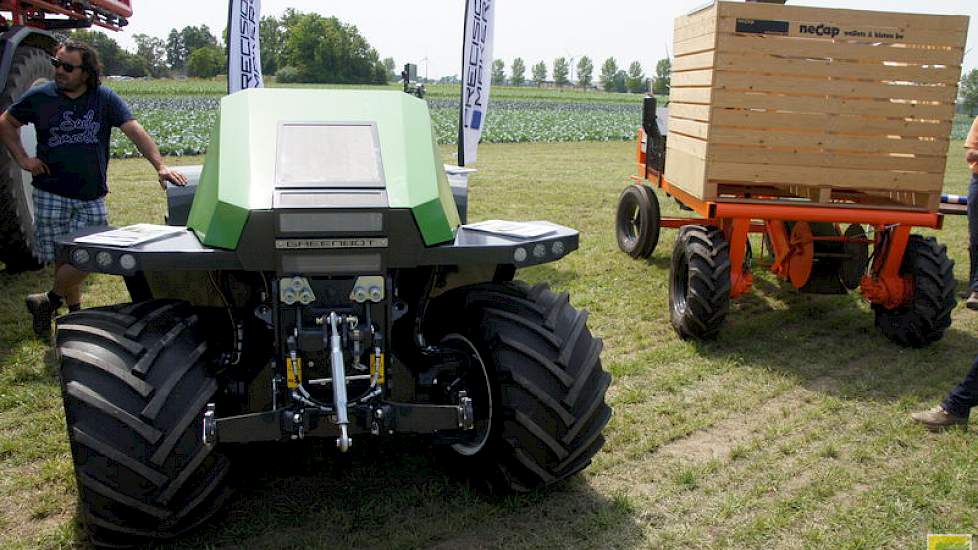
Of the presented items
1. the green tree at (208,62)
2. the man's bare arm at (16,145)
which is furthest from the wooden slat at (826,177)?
the green tree at (208,62)

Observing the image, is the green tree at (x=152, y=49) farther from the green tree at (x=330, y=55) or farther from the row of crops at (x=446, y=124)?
the row of crops at (x=446, y=124)

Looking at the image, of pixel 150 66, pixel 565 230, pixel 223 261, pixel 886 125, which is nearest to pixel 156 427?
pixel 223 261

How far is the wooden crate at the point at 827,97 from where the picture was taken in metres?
5.15

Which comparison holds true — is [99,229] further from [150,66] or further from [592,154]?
[150,66]

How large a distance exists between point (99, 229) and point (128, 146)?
16580 millimetres

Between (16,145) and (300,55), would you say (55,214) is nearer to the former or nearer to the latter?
(16,145)

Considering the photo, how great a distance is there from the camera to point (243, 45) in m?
8.41

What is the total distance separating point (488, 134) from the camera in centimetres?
2716

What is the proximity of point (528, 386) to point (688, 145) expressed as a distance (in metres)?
3.42

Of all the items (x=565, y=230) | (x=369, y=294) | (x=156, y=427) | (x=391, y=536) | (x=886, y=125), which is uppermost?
(x=886, y=125)

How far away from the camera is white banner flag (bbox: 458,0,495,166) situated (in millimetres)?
8023

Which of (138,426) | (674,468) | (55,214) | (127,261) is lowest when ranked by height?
(674,468)

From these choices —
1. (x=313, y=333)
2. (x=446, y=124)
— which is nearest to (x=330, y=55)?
(x=446, y=124)

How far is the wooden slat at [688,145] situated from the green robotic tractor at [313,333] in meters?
2.50
